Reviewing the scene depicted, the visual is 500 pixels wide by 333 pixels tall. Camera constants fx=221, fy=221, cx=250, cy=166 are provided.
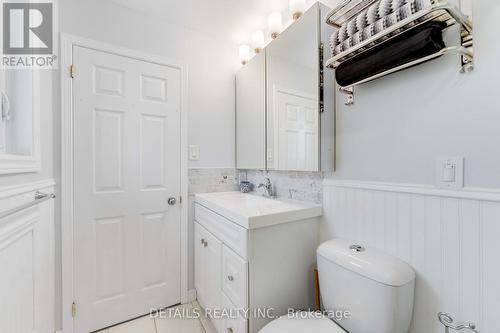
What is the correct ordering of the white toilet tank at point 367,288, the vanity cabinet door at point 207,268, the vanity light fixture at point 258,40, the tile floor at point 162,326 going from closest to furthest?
the white toilet tank at point 367,288
the vanity cabinet door at point 207,268
the tile floor at point 162,326
the vanity light fixture at point 258,40

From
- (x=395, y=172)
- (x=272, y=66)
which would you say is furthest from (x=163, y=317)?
(x=272, y=66)

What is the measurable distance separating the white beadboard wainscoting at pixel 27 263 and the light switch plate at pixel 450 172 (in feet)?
5.52

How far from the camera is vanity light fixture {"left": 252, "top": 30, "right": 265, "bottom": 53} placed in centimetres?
188

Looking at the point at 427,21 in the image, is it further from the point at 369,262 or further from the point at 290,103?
the point at 369,262

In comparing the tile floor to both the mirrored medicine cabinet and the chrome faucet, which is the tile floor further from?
the mirrored medicine cabinet

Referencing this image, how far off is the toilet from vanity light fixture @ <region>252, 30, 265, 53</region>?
5.39ft

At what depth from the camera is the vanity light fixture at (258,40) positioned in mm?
1882

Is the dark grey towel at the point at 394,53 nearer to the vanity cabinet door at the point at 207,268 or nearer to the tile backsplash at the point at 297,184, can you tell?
the tile backsplash at the point at 297,184

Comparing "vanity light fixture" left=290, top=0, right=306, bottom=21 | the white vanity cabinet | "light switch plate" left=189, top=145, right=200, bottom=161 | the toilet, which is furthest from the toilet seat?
"vanity light fixture" left=290, top=0, right=306, bottom=21

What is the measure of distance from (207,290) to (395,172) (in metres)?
1.44

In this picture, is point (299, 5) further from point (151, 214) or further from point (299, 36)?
point (151, 214)

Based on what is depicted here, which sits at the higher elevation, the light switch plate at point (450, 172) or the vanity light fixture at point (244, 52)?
the vanity light fixture at point (244, 52)

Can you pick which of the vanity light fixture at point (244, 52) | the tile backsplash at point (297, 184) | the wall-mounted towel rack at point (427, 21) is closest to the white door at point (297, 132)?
the tile backsplash at point (297, 184)

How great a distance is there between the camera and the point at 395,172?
104 cm
